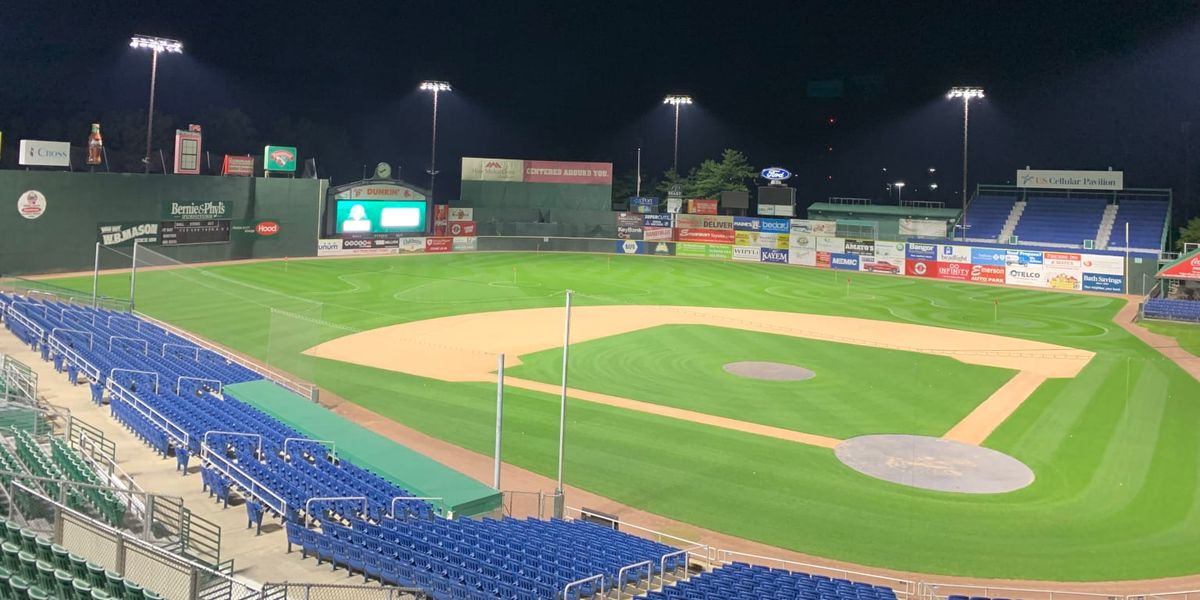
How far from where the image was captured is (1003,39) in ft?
246

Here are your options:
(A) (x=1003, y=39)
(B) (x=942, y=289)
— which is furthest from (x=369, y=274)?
(A) (x=1003, y=39)

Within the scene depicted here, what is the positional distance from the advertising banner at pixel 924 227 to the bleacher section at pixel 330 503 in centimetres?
5826

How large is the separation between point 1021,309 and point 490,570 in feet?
152

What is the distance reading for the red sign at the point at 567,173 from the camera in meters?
80.1

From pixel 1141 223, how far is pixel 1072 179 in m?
6.47

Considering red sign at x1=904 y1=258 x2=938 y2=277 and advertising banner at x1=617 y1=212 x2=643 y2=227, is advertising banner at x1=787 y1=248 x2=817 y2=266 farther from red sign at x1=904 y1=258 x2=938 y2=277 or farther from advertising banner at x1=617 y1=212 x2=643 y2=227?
advertising banner at x1=617 y1=212 x2=643 y2=227

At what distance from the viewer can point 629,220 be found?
262 ft

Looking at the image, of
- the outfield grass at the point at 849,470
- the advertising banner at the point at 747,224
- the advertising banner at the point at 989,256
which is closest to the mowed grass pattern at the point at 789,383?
the outfield grass at the point at 849,470

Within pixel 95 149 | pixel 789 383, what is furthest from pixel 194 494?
pixel 95 149

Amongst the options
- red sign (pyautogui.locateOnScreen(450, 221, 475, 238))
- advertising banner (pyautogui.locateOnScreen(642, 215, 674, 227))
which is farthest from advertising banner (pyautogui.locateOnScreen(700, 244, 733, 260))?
red sign (pyautogui.locateOnScreen(450, 221, 475, 238))

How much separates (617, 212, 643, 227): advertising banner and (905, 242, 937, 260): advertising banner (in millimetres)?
22424

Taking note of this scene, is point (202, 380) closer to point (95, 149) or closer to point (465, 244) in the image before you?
point (95, 149)

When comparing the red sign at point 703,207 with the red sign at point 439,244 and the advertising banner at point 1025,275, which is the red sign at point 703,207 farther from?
the advertising banner at point 1025,275

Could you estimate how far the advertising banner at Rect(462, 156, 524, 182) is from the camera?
79000 mm
